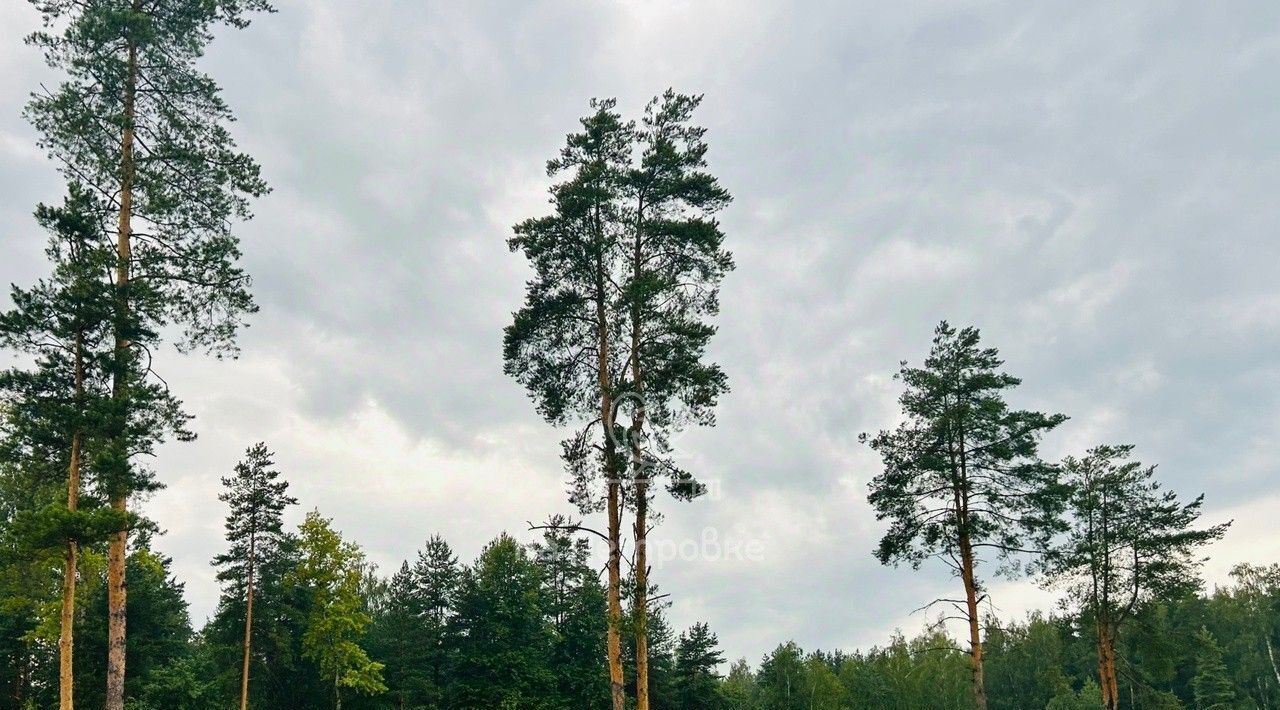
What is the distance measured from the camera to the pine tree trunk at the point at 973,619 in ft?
68.7

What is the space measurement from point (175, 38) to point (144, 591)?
30.4 metres

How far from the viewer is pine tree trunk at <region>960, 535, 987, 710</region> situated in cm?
2094

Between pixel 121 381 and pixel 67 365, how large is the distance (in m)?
1.41

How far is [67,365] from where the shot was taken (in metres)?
17.4

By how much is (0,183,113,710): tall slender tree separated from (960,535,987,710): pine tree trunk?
20.3m

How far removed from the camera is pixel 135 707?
113ft

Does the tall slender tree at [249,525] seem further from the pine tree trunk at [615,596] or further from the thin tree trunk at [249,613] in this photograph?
the pine tree trunk at [615,596]

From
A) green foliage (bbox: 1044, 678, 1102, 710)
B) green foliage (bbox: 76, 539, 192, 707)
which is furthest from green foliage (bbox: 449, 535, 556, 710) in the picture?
green foliage (bbox: 1044, 678, 1102, 710)

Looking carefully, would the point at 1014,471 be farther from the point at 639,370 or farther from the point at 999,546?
the point at 639,370

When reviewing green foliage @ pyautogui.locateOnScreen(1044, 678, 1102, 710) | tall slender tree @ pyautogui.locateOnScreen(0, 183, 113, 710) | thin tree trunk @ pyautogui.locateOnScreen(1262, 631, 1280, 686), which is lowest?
green foliage @ pyautogui.locateOnScreen(1044, 678, 1102, 710)

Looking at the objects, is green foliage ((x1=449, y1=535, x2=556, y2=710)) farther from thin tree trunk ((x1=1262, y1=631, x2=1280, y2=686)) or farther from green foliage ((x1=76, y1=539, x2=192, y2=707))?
thin tree trunk ((x1=1262, y1=631, x2=1280, y2=686))

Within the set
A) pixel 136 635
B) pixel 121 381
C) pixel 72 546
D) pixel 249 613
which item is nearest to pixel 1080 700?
pixel 249 613

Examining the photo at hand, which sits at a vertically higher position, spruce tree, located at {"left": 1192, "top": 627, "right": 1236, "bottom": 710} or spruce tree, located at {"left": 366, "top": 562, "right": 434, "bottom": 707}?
spruce tree, located at {"left": 366, "top": 562, "right": 434, "bottom": 707}

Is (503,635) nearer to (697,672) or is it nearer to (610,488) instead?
(697,672)
